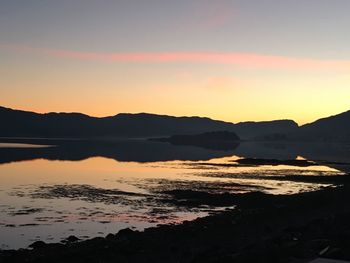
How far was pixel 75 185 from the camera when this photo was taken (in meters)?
45.5

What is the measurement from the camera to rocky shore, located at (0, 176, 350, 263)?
16109 mm

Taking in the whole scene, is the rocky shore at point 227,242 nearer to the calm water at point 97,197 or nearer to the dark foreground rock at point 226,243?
the dark foreground rock at point 226,243

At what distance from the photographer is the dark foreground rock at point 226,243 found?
A: 16.1 metres

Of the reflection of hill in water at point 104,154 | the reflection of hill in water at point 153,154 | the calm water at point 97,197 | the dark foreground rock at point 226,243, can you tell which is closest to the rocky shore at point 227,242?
the dark foreground rock at point 226,243

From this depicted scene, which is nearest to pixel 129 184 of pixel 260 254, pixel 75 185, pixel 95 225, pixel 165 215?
pixel 75 185

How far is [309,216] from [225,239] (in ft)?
29.0

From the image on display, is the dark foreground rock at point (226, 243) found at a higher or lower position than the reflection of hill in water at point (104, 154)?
lower

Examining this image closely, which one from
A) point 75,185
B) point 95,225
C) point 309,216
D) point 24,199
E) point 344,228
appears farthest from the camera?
point 75,185

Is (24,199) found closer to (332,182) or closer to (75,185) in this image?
(75,185)

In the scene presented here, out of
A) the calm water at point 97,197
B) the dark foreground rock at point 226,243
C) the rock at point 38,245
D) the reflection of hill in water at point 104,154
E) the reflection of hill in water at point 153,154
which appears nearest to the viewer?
the dark foreground rock at point 226,243

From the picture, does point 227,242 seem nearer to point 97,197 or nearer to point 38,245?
point 38,245

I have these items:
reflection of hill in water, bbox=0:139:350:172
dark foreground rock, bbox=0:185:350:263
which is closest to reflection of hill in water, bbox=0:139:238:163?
reflection of hill in water, bbox=0:139:350:172

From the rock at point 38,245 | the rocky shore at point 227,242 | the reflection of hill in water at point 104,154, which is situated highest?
the reflection of hill in water at point 104,154

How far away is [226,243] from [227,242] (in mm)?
261
